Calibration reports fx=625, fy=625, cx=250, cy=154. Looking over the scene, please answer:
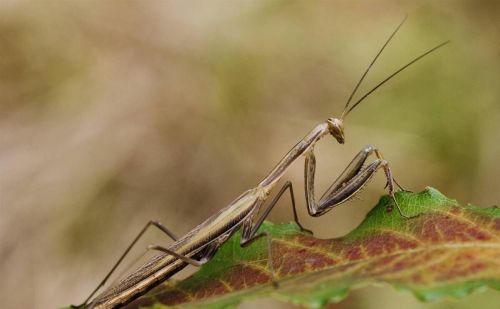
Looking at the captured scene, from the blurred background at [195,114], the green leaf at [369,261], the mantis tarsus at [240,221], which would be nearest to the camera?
the green leaf at [369,261]

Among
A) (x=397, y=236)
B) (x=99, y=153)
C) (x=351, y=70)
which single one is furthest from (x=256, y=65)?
(x=397, y=236)

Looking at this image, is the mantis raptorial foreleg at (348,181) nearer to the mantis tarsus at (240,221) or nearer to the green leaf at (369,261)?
the mantis tarsus at (240,221)

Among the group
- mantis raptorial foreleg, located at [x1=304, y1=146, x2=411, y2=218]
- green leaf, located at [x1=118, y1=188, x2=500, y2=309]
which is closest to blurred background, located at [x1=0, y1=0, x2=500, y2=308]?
mantis raptorial foreleg, located at [x1=304, y1=146, x2=411, y2=218]

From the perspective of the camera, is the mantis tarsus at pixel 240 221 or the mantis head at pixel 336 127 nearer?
the mantis tarsus at pixel 240 221

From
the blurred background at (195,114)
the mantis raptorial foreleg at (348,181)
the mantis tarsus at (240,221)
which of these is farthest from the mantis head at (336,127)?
the blurred background at (195,114)

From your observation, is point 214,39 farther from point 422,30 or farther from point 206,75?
point 422,30

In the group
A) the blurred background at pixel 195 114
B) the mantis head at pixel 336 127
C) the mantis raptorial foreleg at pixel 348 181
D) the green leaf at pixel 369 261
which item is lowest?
the green leaf at pixel 369 261

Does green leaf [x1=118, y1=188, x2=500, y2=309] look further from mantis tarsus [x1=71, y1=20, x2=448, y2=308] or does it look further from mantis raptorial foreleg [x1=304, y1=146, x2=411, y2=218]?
mantis raptorial foreleg [x1=304, y1=146, x2=411, y2=218]
